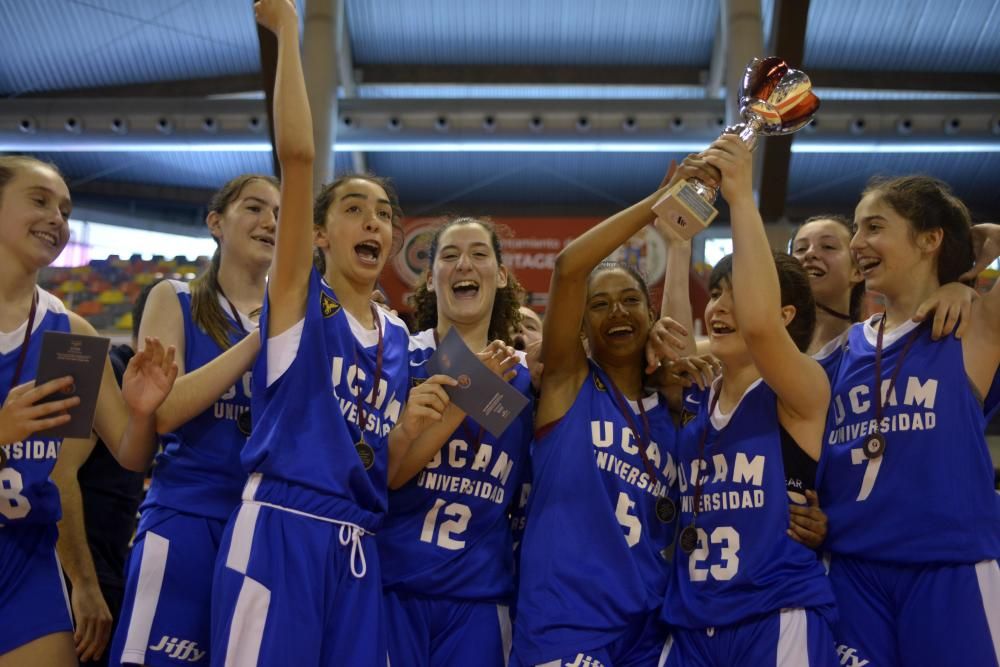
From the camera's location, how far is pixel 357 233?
10.9 feet

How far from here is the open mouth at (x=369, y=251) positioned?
3.29 m

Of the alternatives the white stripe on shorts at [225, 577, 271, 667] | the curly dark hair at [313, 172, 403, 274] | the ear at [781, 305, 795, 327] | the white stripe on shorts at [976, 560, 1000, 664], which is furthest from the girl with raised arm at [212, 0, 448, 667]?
the white stripe on shorts at [976, 560, 1000, 664]

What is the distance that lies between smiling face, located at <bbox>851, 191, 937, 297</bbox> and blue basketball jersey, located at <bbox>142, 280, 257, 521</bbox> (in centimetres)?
227

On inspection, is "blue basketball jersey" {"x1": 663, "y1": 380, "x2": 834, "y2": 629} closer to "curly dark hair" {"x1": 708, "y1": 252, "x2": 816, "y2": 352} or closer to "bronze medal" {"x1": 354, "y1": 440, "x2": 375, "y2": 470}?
"curly dark hair" {"x1": 708, "y1": 252, "x2": 816, "y2": 352}

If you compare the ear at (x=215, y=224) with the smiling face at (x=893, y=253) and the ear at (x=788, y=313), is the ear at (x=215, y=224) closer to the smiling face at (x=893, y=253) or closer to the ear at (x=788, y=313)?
the ear at (x=788, y=313)

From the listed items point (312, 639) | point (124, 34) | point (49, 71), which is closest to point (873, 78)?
point (124, 34)

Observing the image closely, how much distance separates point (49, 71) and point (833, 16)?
12.1 m

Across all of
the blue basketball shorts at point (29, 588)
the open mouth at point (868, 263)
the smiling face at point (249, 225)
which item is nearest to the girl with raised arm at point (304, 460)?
the smiling face at point (249, 225)

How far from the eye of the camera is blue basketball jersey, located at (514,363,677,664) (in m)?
2.98

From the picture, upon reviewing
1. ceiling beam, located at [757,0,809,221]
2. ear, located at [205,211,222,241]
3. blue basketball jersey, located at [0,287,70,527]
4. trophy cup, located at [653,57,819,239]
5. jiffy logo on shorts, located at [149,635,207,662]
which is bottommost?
jiffy logo on shorts, located at [149,635,207,662]

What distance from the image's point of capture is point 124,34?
1429 cm

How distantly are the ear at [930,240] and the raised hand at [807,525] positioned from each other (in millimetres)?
1045

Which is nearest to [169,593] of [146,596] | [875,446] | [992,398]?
[146,596]

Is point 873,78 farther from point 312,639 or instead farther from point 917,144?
point 312,639
